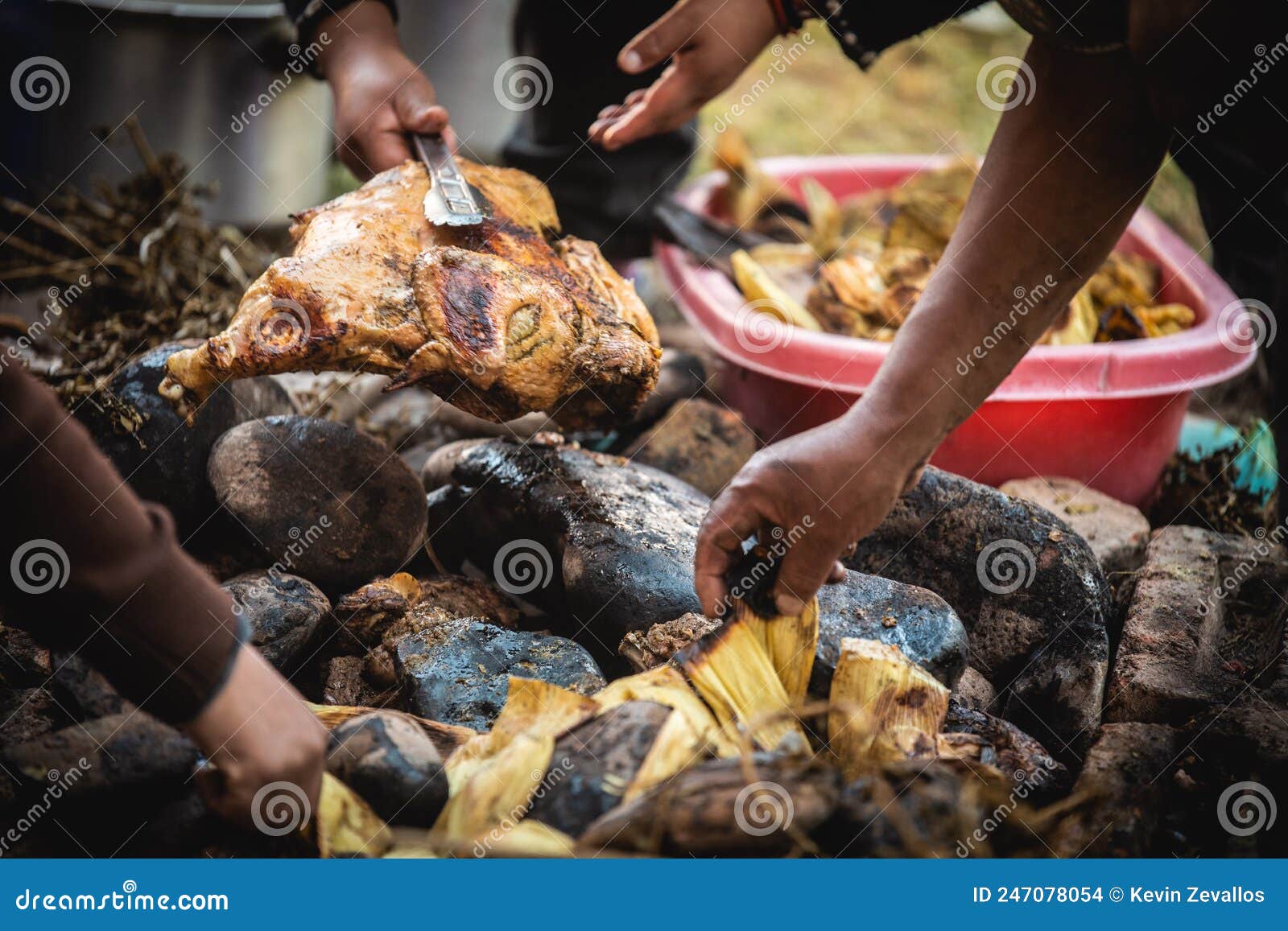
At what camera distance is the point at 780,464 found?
187 centimetres

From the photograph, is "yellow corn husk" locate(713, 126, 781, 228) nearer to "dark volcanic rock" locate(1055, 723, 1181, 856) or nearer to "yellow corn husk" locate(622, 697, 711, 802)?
"dark volcanic rock" locate(1055, 723, 1181, 856)

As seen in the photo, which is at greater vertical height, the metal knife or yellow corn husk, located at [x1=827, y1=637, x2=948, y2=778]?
the metal knife

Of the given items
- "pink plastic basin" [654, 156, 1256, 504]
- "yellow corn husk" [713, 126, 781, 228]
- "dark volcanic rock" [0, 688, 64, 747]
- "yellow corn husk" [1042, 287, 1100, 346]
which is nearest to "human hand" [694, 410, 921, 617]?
"pink plastic basin" [654, 156, 1256, 504]

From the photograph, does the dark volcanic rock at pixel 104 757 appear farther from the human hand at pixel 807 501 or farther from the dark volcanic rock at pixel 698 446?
the dark volcanic rock at pixel 698 446

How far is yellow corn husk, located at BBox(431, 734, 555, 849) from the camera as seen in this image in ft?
5.65

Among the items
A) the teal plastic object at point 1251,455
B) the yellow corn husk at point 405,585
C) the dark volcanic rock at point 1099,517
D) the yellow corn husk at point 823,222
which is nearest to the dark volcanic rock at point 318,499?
the yellow corn husk at point 405,585

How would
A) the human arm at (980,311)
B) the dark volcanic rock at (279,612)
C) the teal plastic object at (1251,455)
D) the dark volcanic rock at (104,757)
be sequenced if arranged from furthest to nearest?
the teal plastic object at (1251,455) < the dark volcanic rock at (279,612) < the human arm at (980,311) < the dark volcanic rock at (104,757)

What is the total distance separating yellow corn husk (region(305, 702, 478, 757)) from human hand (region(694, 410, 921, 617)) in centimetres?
60

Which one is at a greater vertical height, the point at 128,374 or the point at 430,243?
the point at 430,243

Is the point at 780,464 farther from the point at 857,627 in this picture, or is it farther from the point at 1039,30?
A: the point at 1039,30

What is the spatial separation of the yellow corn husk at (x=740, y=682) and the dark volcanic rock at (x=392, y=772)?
0.56 m

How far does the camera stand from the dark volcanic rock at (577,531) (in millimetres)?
2387
